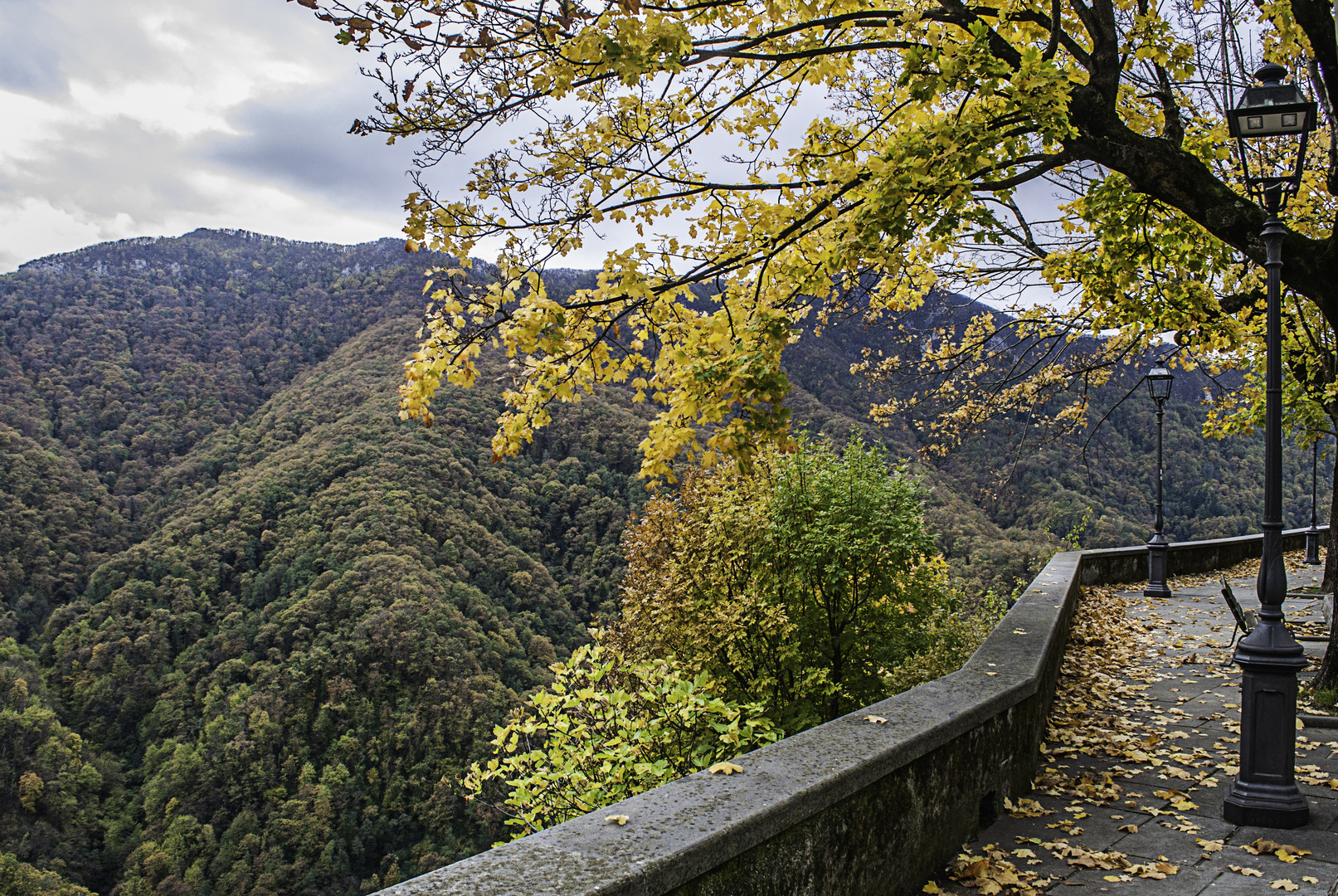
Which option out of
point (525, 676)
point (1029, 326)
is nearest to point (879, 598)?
point (1029, 326)

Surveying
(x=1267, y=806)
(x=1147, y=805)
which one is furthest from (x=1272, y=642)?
(x=1147, y=805)

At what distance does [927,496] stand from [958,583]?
306 centimetres

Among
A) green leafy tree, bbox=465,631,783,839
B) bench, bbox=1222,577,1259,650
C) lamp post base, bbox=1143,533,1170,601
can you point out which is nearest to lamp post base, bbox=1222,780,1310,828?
green leafy tree, bbox=465,631,783,839

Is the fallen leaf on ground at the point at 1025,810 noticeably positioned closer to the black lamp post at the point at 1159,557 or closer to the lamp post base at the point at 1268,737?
the lamp post base at the point at 1268,737

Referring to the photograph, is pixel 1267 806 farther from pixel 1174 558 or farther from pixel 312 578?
pixel 312 578

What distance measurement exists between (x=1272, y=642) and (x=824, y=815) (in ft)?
9.96

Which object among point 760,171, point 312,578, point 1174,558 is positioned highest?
point 760,171

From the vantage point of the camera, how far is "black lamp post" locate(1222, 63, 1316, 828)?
398 cm

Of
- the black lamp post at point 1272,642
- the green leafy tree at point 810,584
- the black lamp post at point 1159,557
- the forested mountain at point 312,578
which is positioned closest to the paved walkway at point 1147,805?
the black lamp post at point 1272,642

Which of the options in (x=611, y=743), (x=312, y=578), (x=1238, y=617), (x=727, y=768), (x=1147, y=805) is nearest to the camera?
→ (x=727, y=768)

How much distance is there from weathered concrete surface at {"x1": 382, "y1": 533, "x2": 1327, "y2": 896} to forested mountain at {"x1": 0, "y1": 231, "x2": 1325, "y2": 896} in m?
22.8

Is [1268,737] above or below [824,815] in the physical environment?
below

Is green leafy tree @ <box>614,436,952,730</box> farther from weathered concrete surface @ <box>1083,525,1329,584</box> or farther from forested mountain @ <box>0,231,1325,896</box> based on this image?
forested mountain @ <box>0,231,1325,896</box>

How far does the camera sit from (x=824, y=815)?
8.62 ft
